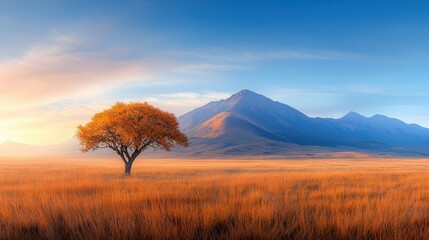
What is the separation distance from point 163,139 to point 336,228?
102 ft

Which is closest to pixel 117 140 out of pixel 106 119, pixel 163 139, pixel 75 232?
pixel 106 119

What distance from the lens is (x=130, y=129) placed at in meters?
34.8

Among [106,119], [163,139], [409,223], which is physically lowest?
[409,223]

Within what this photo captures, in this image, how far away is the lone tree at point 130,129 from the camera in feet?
115

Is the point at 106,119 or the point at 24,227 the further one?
the point at 106,119

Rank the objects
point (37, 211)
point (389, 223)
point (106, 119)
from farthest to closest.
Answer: point (106, 119), point (37, 211), point (389, 223)

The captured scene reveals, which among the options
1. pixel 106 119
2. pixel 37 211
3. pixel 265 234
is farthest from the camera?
pixel 106 119

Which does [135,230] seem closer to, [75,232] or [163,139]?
[75,232]

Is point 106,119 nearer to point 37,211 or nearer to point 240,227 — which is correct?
point 37,211

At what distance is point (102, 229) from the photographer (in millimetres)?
5875

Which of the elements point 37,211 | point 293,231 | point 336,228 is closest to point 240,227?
point 293,231

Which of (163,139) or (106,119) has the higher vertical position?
(106,119)

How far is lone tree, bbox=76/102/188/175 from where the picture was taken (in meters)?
35.0

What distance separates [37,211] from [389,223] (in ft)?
26.6
